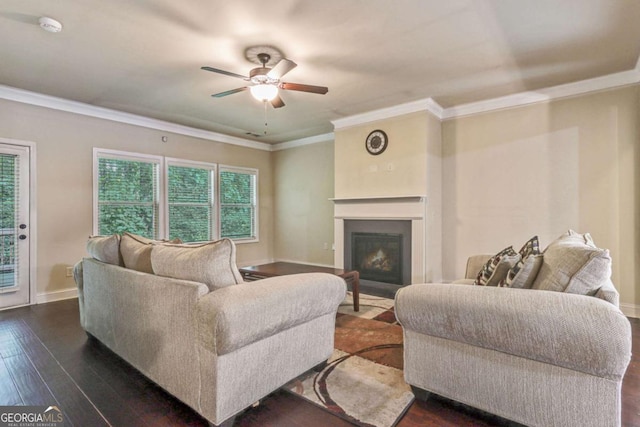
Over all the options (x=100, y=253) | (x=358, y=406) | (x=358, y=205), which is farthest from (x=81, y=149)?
(x=358, y=406)

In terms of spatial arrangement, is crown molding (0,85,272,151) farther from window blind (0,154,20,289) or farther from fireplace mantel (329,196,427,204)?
fireplace mantel (329,196,427,204)

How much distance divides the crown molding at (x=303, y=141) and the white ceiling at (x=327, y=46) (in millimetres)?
1681

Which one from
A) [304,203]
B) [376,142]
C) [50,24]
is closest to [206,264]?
[50,24]

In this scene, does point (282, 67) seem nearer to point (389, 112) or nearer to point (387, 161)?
point (389, 112)

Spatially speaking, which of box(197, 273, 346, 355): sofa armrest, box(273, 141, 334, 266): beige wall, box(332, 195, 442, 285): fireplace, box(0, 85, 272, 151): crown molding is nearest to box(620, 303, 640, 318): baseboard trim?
box(332, 195, 442, 285): fireplace

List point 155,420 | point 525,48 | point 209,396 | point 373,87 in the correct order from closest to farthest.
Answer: point 209,396 → point 155,420 → point 525,48 → point 373,87

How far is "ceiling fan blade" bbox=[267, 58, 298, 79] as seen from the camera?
2.71 m

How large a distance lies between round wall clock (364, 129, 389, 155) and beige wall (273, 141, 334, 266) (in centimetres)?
125

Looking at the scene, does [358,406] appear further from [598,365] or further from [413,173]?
[413,173]

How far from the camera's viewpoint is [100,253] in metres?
2.51

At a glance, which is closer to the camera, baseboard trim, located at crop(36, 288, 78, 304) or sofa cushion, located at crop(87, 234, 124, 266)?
sofa cushion, located at crop(87, 234, 124, 266)

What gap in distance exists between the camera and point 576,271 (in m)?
1.54

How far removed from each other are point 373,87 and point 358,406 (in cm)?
328

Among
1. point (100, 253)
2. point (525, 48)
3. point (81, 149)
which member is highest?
point (525, 48)
